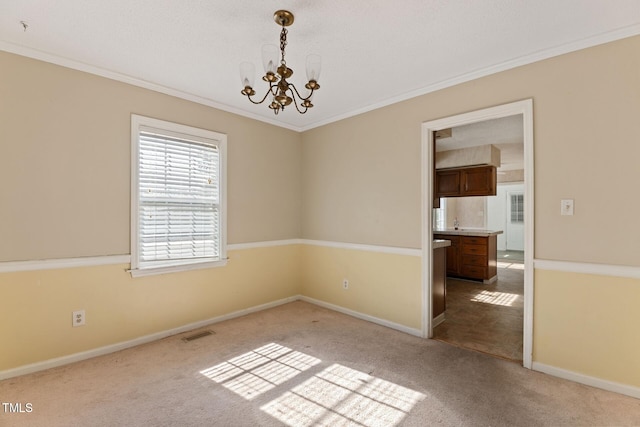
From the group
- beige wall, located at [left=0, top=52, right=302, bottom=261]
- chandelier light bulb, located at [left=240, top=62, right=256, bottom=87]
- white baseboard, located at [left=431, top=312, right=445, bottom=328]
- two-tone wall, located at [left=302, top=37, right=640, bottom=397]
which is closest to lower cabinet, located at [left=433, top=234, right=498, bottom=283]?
white baseboard, located at [left=431, top=312, right=445, bottom=328]

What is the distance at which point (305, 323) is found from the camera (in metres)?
3.56

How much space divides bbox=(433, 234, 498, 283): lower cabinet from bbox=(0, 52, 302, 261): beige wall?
509 cm

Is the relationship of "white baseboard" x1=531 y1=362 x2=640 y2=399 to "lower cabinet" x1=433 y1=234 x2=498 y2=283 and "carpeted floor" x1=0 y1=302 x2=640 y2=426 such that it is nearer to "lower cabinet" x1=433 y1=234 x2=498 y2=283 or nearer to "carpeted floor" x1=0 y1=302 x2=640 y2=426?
"carpeted floor" x1=0 y1=302 x2=640 y2=426

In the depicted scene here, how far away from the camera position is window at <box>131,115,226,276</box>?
9.87ft

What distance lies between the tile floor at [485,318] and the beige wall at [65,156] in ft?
11.7

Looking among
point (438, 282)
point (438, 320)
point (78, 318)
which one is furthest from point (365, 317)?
point (78, 318)

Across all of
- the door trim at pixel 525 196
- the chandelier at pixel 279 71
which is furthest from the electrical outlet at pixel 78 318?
the door trim at pixel 525 196

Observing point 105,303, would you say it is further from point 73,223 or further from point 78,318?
point 73,223

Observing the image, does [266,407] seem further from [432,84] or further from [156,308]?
[432,84]

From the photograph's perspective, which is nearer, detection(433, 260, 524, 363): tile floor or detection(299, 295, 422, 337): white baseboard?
detection(433, 260, 524, 363): tile floor

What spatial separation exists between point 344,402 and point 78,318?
2392mm

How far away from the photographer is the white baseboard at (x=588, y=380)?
2105 mm

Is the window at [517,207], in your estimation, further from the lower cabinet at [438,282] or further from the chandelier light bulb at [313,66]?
the chandelier light bulb at [313,66]

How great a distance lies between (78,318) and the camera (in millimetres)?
2641
